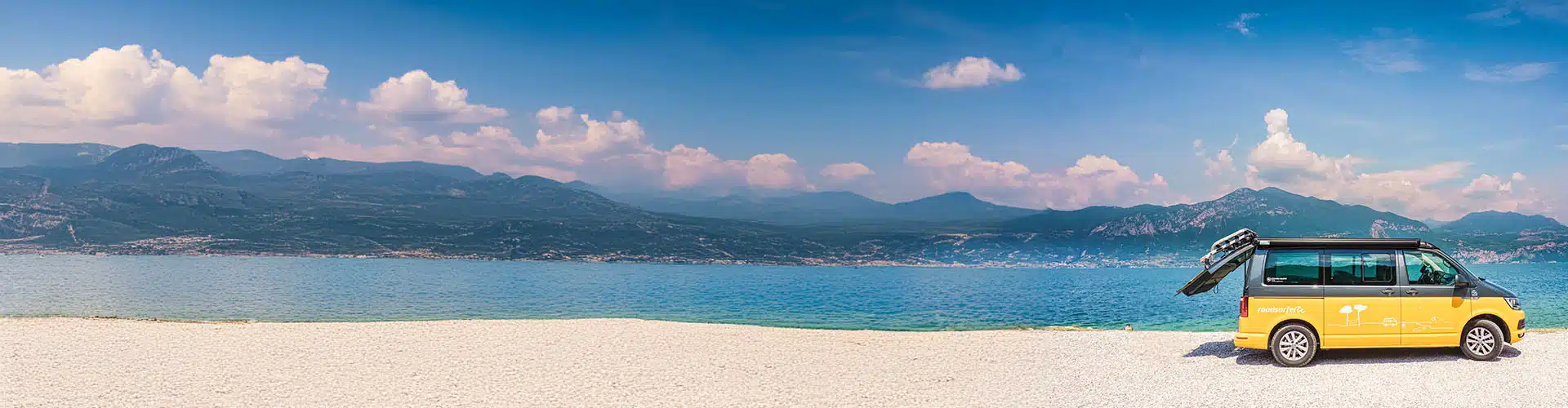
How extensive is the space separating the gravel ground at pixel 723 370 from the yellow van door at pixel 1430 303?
426 mm

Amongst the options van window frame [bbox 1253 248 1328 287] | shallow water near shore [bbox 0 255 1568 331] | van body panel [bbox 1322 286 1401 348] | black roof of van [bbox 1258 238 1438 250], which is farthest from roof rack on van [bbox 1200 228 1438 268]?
shallow water near shore [bbox 0 255 1568 331]

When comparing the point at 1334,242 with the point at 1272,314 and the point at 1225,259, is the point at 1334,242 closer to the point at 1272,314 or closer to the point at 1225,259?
the point at 1272,314

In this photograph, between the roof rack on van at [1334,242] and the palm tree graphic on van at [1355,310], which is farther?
the palm tree graphic on van at [1355,310]

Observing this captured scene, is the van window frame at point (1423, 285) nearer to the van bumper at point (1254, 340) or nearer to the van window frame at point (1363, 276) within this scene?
the van window frame at point (1363, 276)

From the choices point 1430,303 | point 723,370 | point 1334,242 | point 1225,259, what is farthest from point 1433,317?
point 723,370

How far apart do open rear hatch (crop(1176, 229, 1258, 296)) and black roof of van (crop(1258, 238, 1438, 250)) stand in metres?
0.30

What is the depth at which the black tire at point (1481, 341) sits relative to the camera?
1504 cm

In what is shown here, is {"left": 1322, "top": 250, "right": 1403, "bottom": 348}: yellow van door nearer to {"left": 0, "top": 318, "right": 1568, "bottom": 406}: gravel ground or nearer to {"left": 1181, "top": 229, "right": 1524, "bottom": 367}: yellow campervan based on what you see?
{"left": 1181, "top": 229, "right": 1524, "bottom": 367}: yellow campervan

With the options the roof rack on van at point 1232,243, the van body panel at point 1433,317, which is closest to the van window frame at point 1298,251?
the roof rack on van at point 1232,243

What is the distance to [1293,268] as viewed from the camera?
15312 mm

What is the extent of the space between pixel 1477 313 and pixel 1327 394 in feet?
14.6

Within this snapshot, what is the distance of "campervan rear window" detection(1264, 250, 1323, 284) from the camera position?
15.1 m

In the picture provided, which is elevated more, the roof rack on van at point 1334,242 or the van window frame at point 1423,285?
the roof rack on van at point 1334,242

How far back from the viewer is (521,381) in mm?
14570
